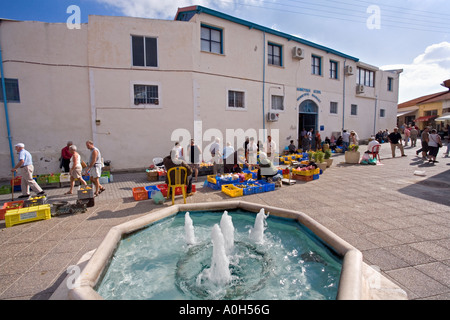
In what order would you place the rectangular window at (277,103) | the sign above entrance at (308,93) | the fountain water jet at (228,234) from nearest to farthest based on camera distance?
the fountain water jet at (228,234) < the rectangular window at (277,103) < the sign above entrance at (308,93)

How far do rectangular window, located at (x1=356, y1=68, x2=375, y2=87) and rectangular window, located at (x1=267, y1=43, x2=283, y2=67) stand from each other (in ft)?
34.0

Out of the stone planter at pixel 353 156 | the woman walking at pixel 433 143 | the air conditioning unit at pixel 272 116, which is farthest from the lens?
the air conditioning unit at pixel 272 116

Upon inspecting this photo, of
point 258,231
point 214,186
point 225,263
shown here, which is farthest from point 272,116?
point 225,263

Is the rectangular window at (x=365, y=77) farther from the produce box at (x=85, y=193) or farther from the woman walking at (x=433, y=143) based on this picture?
the produce box at (x=85, y=193)

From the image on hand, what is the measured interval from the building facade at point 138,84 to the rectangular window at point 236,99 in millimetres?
61

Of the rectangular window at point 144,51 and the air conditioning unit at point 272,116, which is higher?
the rectangular window at point 144,51

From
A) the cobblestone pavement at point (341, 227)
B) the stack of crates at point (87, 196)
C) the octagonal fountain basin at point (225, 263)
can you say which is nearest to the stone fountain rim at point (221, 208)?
the octagonal fountain basin at point (225, 263)

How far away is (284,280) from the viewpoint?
3410 mm

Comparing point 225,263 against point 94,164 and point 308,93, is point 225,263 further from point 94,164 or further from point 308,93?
point 308,93

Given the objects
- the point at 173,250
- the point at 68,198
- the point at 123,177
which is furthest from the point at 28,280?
the point at 123,177

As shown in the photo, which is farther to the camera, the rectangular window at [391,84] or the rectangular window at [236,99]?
the rectangular window at [391,84]

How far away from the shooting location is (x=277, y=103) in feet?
54.1

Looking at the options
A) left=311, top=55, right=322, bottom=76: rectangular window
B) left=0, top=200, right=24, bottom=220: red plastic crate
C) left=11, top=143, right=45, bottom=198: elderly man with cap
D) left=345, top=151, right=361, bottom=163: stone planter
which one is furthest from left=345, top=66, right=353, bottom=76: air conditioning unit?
left=0, top=200, right=24, bottom=220: red plastic crate

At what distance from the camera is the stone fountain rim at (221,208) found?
8.36 feet
